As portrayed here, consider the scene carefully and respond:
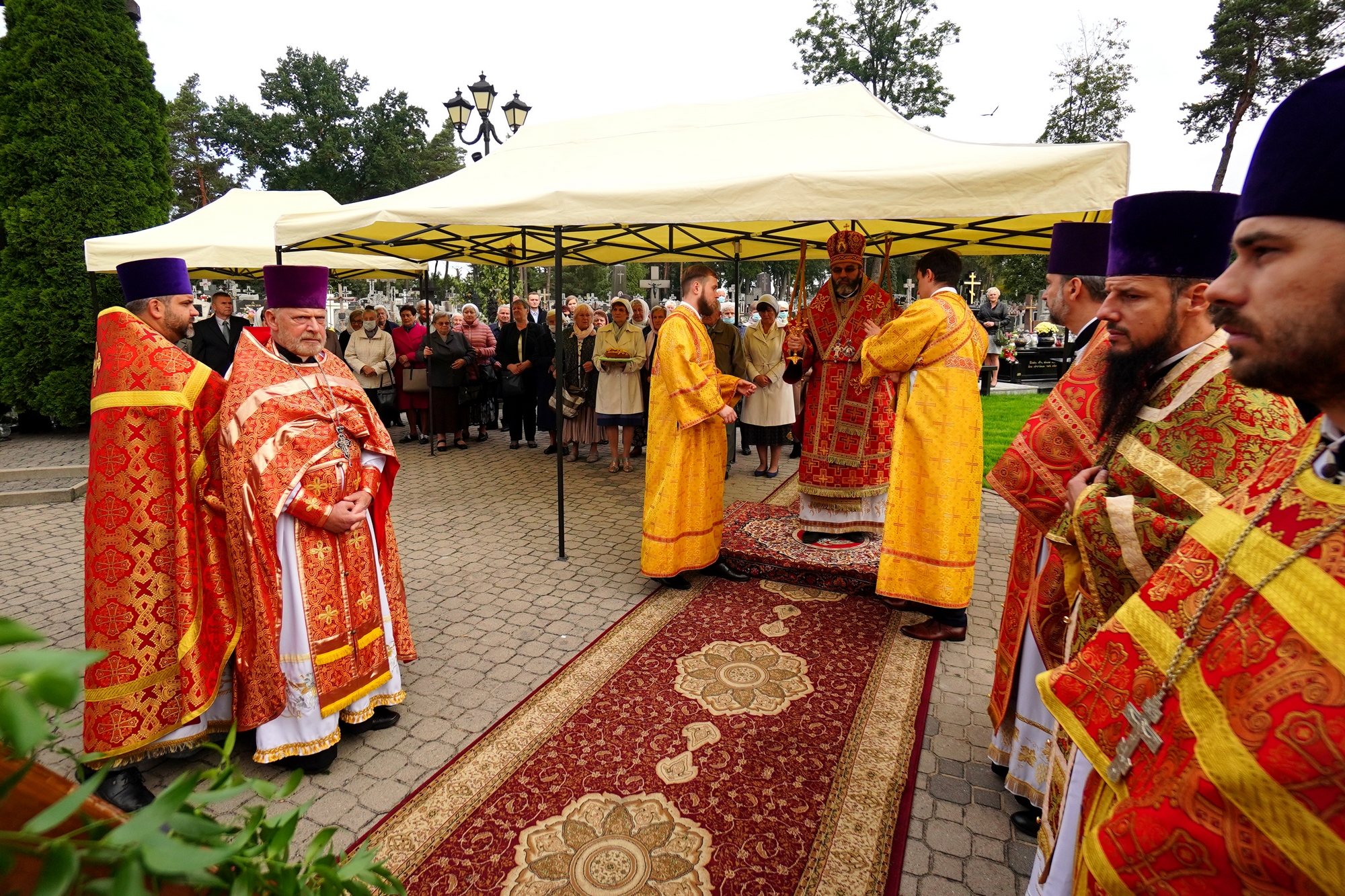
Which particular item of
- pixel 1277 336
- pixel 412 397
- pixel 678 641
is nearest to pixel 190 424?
pixel 678 641

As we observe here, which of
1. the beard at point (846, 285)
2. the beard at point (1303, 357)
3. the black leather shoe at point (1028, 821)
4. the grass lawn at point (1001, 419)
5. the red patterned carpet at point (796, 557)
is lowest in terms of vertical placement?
the black leather shoe at point (1028, 821)

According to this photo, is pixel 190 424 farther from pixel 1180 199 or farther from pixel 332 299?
pixel 332 299

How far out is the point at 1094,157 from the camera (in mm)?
3412

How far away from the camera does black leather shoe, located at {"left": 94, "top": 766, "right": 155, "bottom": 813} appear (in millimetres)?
2795

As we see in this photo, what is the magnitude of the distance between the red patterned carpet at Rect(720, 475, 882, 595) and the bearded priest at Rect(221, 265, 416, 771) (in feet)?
9.40

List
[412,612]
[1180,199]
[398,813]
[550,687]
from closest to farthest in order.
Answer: [1180,199]
[398,813]
[550,687]
[412,612]

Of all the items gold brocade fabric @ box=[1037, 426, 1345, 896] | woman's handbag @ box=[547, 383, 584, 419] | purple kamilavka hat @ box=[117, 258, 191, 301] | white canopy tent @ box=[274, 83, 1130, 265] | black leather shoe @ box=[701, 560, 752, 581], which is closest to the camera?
gold brocade fabric @ box=[1037, 426, 1345, 896]

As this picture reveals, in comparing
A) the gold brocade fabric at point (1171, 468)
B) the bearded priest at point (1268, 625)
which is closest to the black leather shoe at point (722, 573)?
the gold brocade fabric at point (1171, 468)

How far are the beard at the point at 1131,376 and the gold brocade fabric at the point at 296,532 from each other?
9.82 ft

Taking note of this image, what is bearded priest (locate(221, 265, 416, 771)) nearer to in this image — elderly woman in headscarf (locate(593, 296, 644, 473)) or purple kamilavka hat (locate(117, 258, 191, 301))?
purple kamilavka hat (locate(117, 258, 191, 301))

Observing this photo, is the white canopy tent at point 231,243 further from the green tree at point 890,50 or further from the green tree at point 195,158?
the green tree at point 195,158

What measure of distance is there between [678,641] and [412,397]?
25.0 ft

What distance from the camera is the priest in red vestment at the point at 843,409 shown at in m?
5.57

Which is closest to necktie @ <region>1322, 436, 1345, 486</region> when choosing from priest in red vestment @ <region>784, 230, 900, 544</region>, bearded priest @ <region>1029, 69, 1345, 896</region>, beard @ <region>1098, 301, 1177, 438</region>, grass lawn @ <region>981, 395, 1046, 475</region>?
bearded priest @ <region>1029, 69, 1345, 896</region>
